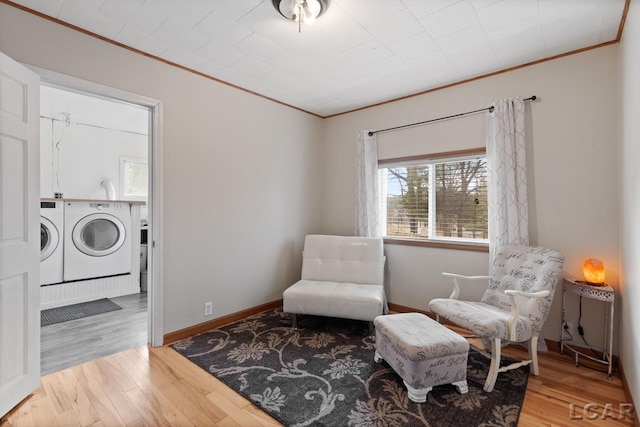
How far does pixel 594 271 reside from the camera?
219 cm

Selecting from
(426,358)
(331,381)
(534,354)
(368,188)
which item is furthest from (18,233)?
(534,354)

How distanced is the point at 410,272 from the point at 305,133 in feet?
7.08

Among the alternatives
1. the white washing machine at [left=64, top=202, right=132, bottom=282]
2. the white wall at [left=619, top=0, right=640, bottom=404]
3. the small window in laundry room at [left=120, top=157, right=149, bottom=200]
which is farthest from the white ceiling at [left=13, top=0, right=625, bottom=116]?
the small window in laundry room at [left=120, top=157, right=149, bottom=200]

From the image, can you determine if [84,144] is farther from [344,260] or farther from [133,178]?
[344,260]

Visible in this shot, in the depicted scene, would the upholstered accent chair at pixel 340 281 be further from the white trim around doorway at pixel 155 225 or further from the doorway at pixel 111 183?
the doorway at pixel 111 183

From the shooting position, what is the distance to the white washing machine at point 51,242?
3699 mm

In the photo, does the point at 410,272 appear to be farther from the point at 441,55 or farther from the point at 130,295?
the point at 130,295

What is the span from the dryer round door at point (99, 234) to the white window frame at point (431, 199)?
146 inches

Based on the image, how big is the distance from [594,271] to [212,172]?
3247 millimetres

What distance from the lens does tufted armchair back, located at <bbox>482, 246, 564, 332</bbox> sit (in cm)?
212

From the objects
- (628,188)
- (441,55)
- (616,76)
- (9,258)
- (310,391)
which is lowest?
(310,391)

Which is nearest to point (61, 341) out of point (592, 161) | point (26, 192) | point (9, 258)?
point (9, 258)

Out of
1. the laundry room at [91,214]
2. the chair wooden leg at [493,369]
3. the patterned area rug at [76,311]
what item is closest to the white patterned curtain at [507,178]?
the chair wooden leg at [493,369]

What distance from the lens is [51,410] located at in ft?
5.80
